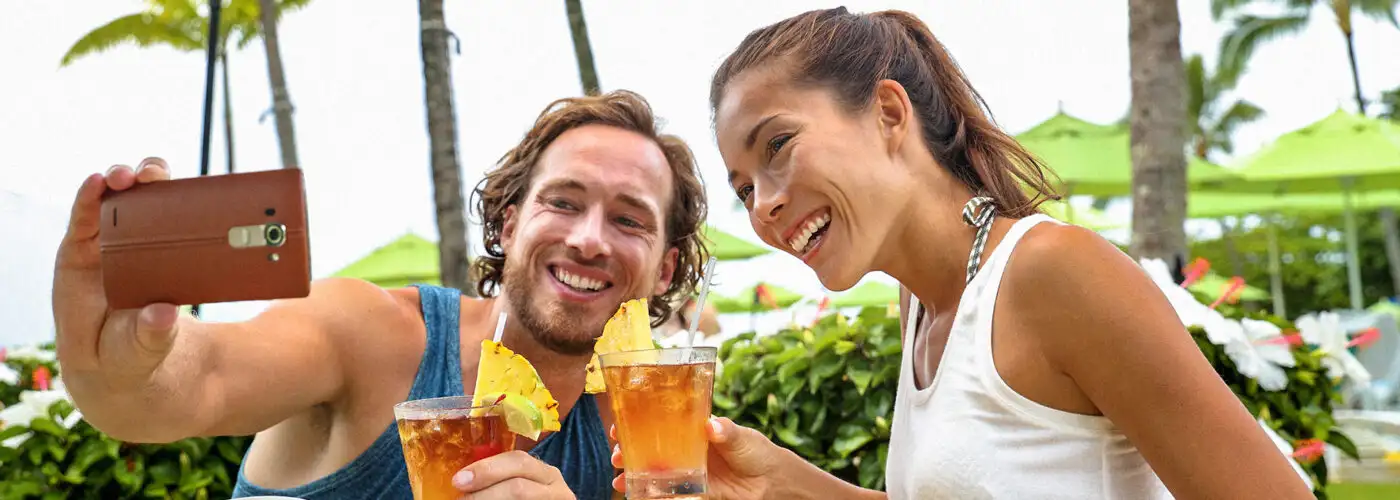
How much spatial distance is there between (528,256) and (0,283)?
4550 millimetres

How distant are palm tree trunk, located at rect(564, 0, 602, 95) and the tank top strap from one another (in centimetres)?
684

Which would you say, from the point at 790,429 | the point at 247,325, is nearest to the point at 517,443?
the point at 247,325

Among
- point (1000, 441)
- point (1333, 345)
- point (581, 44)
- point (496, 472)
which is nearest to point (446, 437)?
point (496, 472)

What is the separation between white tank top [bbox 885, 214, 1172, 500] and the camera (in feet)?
6.53

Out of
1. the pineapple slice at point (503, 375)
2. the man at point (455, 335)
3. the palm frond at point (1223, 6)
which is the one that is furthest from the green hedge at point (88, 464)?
the palm frond at point (1223, 6)

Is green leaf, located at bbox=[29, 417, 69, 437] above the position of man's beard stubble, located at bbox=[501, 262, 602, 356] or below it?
below

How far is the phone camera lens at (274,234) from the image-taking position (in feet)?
4.79

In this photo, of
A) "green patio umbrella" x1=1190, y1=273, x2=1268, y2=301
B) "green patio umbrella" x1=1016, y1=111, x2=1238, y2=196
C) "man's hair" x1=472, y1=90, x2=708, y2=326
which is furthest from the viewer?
"green patio umbrella" x1=1016, y1=111, x2=1238, y2=196

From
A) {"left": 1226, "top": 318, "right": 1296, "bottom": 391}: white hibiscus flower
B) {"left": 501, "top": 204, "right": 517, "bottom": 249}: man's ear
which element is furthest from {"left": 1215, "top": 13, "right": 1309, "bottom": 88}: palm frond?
{"left": 501, "top": 204, "right": 517, "bottom": 249}: man's ear

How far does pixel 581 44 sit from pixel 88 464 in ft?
21.1

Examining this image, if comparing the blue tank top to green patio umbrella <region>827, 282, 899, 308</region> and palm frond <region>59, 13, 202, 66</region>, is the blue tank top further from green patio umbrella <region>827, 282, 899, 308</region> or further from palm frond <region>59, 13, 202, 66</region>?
palm frond <region>59, 13, 202, 66</region>

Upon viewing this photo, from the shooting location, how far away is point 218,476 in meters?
4.10

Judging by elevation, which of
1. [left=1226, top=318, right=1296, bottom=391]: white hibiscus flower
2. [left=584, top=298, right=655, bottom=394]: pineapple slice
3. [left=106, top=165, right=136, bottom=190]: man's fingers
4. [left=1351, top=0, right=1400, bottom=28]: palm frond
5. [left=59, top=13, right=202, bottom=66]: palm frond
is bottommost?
[left=1226, top=318, right=1296, bottom=391]: white hibiscus flower

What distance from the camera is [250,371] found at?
247 centimetres
